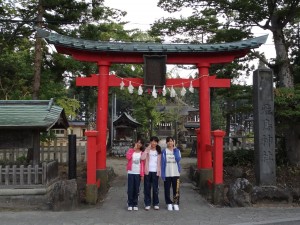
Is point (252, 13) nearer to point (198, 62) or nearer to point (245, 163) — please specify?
point (198, 62)

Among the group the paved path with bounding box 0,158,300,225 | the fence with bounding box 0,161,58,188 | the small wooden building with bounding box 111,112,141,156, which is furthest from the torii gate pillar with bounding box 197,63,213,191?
the small wooden building with bounding box 111,112,141,156

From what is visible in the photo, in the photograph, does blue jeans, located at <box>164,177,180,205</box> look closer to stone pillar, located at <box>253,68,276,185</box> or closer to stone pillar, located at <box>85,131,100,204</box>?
stone pillar, located at <box>85,131,100,204</box>

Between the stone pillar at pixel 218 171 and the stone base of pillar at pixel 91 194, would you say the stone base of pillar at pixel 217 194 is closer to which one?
the stone pillar at pixel 218 171

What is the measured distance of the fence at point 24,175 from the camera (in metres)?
9.48

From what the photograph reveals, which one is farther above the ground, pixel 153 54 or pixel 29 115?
pixel 153 54

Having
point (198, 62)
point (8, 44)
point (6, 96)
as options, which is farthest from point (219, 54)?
point (6, 96)

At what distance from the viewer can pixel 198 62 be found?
11.9 metres

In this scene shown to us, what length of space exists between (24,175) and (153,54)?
19.1ft

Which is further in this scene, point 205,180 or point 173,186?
point 205,180

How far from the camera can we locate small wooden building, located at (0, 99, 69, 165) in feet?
31.0

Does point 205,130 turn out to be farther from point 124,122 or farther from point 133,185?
point 124,122

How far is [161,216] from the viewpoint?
8133 mm

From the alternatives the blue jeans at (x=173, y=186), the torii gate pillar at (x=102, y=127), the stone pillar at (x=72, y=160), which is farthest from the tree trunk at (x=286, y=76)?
the stone pillar at (x=72, y=160)

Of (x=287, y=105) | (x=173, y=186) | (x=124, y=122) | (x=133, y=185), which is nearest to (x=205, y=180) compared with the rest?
(x=173, y=186)
